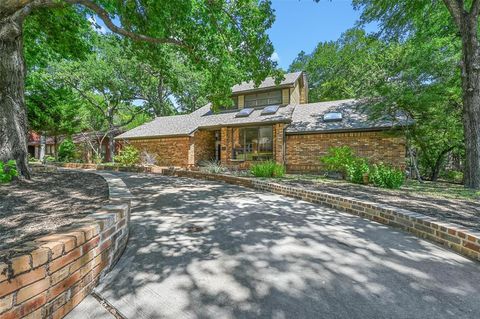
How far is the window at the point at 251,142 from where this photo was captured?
13.6 m

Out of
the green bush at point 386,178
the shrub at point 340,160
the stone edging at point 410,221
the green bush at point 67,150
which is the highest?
the green bush at point 67,150

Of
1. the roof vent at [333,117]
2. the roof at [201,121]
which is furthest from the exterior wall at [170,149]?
the roof vent at [333,117]

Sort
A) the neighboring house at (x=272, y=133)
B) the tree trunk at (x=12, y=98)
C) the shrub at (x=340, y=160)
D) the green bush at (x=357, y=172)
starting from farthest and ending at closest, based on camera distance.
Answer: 1. the neighboring house at (x=272, y=133)
2. the shrub at (x=340, y=160)
3. the green bush at (x=357, y=172)
4. the tree trunk at (x=12, y=98)

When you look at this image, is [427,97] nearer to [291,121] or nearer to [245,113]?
[291,121]

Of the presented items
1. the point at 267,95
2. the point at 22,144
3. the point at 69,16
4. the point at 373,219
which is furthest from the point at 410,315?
the point at 267,95

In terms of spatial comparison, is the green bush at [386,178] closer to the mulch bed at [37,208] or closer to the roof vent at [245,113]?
the mulch bed at [37,208]

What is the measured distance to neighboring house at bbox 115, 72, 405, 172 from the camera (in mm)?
10820

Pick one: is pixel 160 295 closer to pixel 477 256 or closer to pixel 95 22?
pixel 477 256

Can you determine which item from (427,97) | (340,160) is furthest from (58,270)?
(427,97)

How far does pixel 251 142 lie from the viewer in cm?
1400

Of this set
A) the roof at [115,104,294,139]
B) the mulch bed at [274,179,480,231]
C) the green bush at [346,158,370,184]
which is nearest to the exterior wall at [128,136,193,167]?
the roof at [115,104,294,139]

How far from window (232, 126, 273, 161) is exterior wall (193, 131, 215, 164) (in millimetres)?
2426

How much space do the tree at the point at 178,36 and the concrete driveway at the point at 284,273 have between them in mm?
3578

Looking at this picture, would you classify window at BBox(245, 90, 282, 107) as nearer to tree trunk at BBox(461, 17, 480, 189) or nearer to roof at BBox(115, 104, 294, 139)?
roof at BBox(115, 104, 294, 139)
